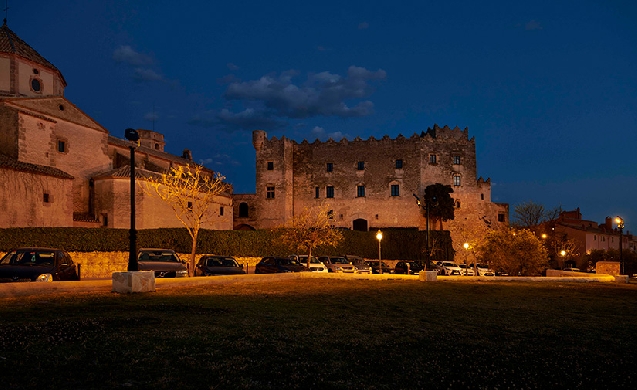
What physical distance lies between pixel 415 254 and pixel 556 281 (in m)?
28.8

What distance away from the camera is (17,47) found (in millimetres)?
42188

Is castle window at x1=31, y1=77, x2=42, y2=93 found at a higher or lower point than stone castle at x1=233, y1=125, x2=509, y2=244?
higher

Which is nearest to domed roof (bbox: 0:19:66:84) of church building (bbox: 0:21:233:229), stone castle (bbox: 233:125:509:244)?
church building (bbox: 0:21:233:229)

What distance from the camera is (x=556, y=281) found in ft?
84.6

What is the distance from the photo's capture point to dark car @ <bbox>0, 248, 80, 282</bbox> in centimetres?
1589

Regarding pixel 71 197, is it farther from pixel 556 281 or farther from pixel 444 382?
pixel 444 382

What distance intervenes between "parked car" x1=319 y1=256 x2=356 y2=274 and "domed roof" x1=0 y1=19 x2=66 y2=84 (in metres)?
31.0

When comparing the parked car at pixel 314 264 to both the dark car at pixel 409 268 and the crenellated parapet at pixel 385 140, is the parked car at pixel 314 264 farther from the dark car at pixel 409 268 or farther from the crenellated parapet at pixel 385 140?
the crenellated parapet at pixel 385 140

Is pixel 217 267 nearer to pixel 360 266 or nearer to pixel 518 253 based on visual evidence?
pixel 360 266

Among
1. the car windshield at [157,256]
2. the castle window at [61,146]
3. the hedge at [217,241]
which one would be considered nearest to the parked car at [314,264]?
the hedge at [217,241]

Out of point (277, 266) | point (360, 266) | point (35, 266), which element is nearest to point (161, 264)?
point (35, 266)

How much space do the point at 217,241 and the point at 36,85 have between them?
21913mm

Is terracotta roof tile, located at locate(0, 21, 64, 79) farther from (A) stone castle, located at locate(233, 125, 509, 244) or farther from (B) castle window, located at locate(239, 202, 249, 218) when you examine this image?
(B) castle window, located at locate(239, 202, 249, 218)

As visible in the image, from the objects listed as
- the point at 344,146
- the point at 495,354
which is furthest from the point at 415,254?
the point at 495,354
